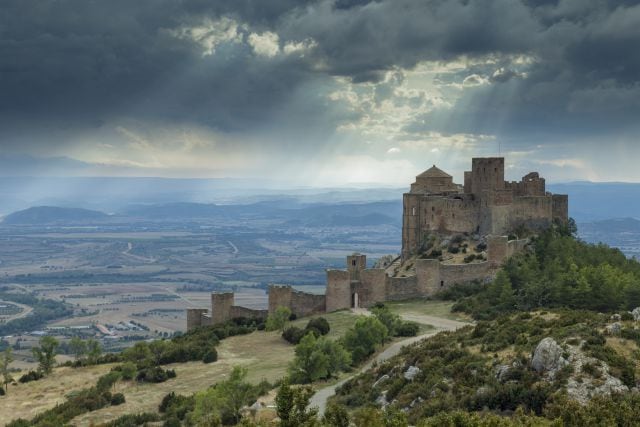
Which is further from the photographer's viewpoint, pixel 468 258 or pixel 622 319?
pixel 468 258

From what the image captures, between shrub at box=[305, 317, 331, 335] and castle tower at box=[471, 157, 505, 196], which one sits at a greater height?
castle tower at box=[471, 157, 505, 196]

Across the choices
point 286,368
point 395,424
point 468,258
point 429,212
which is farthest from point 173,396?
point 429,212

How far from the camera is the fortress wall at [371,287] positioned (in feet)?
186

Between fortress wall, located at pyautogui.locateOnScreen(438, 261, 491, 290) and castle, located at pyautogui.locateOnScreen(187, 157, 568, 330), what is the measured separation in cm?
8

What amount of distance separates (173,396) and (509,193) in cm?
3570

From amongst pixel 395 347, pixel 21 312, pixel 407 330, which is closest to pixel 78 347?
pixel 407 330

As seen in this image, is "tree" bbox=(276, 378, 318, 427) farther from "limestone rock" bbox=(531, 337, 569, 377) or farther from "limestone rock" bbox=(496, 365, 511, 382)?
"limestone rock" bbox=(531, 337, 569, 377)

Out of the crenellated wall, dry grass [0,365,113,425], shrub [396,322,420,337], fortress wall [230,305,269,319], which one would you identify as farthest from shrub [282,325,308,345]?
the crenellated wall

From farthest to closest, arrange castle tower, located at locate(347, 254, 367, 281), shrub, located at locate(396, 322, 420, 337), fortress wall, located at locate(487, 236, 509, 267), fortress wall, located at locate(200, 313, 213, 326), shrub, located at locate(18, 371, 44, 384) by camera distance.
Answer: fortress wall, located at locate(200, 313, 213, 326) < castle tower, located at locate(347, 254, 367, 281) < fortress wall, located at locate(487, 236, 509, 267) < shrub, located at locate(18, 371, 44, 384) < shrub, located at locate(396, 322, 420, 337)

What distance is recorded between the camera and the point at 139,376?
46.4 m

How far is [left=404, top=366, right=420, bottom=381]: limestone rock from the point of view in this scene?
31.8 m

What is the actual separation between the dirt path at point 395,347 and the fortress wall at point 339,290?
6.84 m

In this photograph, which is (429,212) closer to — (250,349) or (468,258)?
(468,258)

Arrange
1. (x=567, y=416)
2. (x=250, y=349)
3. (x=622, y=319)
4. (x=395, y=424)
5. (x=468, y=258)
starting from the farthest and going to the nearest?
(x=468, y=258), (x=250, y=349), (x=622, y=319), (x=567, y=416), (x=395, y=424)
